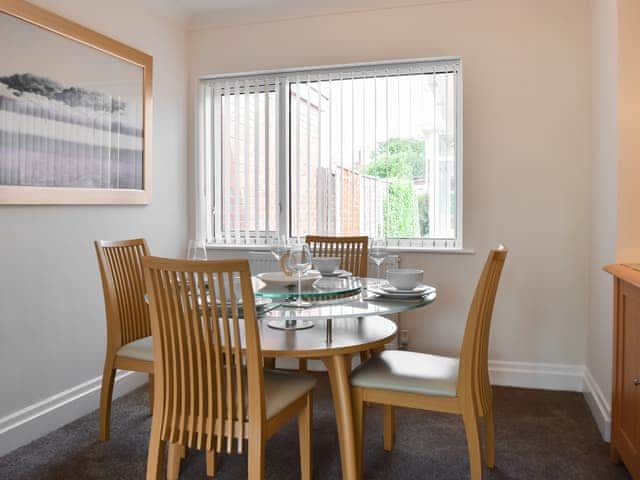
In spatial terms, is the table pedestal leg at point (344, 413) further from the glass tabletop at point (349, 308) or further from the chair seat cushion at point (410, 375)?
the glass tabletop at point (349, 308)

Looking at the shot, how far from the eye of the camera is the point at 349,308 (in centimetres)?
203

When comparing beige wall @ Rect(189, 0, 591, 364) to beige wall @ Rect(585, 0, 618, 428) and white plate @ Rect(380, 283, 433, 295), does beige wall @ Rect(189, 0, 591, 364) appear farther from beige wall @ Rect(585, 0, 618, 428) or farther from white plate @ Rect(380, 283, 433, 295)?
white plate @ Rect(380, 283, 433, 295)

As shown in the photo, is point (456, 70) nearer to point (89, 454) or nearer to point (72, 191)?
point (72, 191)

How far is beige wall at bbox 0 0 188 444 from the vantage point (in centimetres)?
253

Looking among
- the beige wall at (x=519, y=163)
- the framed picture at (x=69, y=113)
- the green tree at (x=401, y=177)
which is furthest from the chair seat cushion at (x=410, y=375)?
the framed picture at (x=69, y=113)

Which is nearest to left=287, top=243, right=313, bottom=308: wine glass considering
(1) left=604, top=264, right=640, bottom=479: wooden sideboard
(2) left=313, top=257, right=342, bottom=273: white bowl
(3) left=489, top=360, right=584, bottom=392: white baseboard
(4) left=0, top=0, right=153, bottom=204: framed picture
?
(2) left=313, top=257, right=342, bottom=273: white bowl

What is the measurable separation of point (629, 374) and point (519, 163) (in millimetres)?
1602

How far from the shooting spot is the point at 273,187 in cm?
387

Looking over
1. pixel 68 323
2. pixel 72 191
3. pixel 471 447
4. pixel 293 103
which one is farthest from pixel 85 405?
pixel 293 103

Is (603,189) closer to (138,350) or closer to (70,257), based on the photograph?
(138,350)

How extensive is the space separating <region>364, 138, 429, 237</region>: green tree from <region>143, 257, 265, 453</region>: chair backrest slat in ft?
6.50

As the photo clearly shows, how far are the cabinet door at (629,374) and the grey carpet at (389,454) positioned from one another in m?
0.25

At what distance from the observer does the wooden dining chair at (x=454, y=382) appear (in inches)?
76.1

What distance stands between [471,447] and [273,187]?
2.42m
